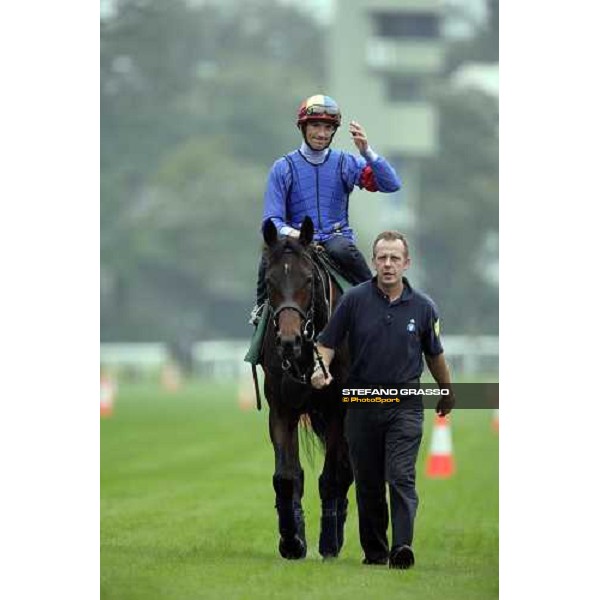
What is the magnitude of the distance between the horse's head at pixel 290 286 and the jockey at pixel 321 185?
30cm

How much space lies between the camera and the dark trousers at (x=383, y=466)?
1113 centimetres

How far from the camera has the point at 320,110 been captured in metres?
11.3

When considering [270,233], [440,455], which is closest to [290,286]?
[270,233]

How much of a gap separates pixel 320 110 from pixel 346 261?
1.04 m

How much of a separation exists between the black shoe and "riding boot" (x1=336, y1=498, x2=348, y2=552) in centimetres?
87

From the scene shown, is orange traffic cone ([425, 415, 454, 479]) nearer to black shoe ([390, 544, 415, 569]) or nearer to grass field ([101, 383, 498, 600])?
grass field ([101, 383, 498, 600])

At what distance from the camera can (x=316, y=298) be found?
36.8ft

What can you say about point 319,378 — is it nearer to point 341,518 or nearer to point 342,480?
point 342,480

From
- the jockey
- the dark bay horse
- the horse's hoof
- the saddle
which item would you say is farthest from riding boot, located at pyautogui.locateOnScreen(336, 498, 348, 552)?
the jockey

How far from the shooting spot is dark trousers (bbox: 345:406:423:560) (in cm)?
1113

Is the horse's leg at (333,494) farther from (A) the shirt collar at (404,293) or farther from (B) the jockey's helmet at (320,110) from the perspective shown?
(B) the jockey's helmet at (320,110)

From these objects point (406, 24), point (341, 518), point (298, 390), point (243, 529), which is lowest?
point (243, 529)
